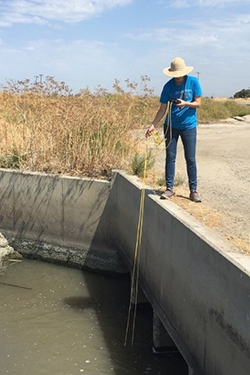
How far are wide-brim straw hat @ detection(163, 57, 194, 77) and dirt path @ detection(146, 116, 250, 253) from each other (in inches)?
58.5

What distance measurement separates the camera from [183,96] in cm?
555

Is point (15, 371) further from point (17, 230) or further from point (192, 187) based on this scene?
point (17, 230)

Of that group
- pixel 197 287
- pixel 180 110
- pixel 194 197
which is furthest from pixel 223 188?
pixel 197 287

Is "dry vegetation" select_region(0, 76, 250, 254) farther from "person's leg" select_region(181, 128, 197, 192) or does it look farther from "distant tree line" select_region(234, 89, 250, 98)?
"distant tree line" select_region(234, 89, 250, 98)

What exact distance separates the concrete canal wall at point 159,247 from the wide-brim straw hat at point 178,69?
1.44 metres

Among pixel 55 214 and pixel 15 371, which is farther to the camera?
pixel 55 214

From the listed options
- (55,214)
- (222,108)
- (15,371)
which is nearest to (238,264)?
(15,371)

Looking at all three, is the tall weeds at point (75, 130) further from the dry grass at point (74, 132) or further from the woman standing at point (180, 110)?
the woman standing at point (180, 110)

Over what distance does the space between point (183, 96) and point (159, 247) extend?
173 cm

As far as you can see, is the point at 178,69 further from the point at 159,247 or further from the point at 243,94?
the point at 243,94

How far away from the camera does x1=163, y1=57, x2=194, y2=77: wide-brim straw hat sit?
540 centimetres

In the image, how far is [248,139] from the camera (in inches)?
560

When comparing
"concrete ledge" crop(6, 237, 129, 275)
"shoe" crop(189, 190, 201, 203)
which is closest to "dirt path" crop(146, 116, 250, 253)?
"shoe" crop(189, 190, 201, 203)

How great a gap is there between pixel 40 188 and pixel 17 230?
38.6 inches
